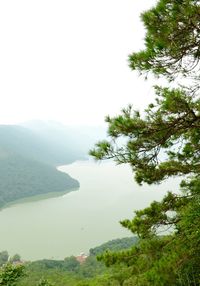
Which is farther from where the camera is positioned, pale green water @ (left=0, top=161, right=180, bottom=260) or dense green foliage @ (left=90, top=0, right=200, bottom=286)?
pale green water @ (left=0, top=161, right=180, bottom=260)

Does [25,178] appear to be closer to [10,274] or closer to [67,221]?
[67,221]

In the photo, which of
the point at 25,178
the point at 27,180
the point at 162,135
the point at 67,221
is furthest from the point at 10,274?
the point at 25,178

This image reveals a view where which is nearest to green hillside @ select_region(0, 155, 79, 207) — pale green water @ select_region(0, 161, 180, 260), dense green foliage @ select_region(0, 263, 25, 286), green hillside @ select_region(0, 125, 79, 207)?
green hillside @ select_region(0, 125, 79, 207)

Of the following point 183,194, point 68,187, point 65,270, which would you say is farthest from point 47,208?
point 183,194

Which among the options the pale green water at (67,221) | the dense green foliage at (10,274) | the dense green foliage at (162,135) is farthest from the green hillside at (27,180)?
the dense green foliage at (162,135)

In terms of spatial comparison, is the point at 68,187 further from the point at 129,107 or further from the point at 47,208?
the point at 129,107

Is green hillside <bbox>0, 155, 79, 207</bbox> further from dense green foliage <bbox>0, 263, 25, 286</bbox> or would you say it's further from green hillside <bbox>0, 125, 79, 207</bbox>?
dense green foliage <bbox>0, 263, 25, 286</bbox>

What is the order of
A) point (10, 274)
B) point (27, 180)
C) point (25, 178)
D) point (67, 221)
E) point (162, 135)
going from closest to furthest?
point (162, 135), point (10, 274), point (67, 221), point (27, 180), point (25, 178)

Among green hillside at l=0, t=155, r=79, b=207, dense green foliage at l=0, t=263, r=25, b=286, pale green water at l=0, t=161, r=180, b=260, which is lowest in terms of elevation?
dense green foliage at l=0, t=263, r=25, b=286
